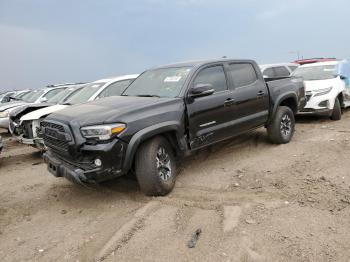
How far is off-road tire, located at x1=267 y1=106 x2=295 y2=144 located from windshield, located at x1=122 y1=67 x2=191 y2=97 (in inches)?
90.8

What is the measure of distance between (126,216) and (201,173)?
171 cm

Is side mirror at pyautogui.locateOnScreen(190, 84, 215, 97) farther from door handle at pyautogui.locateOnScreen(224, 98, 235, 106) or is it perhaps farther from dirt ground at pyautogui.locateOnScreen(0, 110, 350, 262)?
dirt ground at pyautogui.locateOnScreen(0, 110, 350, 262)

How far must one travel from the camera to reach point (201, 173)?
5293mm

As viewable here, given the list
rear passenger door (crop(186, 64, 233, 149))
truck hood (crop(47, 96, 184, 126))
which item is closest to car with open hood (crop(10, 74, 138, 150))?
truck hood (crop(47, 96, 184, 126))

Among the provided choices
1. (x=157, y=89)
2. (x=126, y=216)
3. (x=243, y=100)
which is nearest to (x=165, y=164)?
(x=126, y=216)

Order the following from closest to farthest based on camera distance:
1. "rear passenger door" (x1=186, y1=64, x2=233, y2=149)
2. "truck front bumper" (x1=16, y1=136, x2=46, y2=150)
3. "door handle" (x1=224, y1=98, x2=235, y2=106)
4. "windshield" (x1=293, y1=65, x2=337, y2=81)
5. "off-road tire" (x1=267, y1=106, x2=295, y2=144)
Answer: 1. "rear passenger door" (x1=186, y1=64, x2=233, y2=149)
2. "door handle" (x1=224, y1=98, x2=235, y2=106)
3. "off-road tire" (x1=267, y1=106, x2=295, y2=144)
4. "truck front bumper" (x1=16, y1=136, x2=46, y2=150)
5. "windshield" (x1=293, y1=65, x2=337, y2=81)

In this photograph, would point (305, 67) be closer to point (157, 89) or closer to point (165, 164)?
point (157, 89)

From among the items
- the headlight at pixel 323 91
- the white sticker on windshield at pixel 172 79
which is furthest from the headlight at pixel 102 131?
the headlight at pixel 323 91

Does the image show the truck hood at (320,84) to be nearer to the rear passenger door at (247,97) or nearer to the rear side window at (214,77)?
the rear passenger door at (247,97)

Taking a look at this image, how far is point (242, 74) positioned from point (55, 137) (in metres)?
3.35

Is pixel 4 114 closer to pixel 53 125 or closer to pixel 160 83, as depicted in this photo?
pixel 53 125

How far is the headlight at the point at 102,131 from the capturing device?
392cm

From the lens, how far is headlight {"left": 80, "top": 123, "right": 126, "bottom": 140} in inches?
154

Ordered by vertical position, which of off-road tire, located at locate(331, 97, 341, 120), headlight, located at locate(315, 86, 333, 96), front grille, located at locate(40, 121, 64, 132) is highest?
front grille, located at locate(40, 121, 64, 132)
